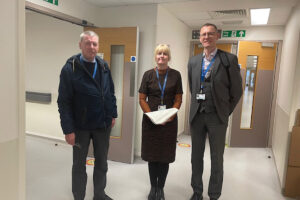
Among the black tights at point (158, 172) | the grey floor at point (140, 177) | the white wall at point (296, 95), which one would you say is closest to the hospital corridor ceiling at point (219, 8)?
the white wall at point (296, 95)

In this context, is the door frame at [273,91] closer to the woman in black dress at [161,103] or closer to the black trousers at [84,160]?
the woman in black dress at [161,103]

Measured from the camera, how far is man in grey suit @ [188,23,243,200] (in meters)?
2.11

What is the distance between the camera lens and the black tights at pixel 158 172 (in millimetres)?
2285

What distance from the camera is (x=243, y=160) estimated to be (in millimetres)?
3738

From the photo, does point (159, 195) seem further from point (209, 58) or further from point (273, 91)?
point (273, 91)

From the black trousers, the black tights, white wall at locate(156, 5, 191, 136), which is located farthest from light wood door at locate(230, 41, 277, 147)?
the black trousers

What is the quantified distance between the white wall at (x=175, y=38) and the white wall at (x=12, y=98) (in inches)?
94.2

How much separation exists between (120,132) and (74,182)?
57.5 inches

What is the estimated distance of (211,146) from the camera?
2.23 m

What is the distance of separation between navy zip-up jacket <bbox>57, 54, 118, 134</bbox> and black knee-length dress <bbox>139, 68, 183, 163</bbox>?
0.40 meters

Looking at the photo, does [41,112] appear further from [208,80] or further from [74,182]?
[208,80]

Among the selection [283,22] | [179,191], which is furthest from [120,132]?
[283,22]

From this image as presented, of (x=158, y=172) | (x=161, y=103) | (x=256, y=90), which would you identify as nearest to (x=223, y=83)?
(x=161, y=103)

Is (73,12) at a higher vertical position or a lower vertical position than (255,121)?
higher
